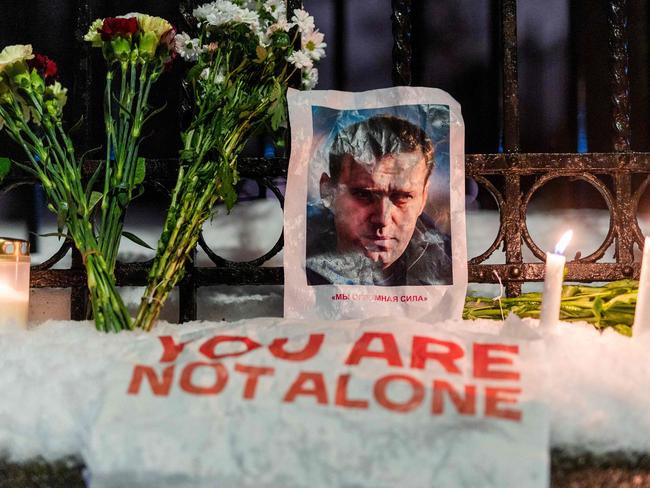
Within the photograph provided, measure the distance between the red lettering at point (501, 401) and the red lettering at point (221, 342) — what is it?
0.74 ft

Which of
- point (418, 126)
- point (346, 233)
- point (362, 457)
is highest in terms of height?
point (418, 126)

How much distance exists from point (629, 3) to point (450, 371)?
2.73 feet

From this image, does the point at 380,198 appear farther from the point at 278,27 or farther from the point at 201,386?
the point at 201,386

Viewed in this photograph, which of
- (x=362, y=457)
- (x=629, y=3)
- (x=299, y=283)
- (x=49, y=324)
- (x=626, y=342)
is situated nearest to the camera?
(x=362, y=457)

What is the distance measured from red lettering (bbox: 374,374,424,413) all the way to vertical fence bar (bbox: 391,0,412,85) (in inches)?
23.2

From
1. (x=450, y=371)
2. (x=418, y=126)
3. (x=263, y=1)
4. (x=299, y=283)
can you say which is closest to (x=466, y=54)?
(x=418, y=126)

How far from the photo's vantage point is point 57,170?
29.7 inches

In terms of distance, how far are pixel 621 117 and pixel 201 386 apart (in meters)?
0.80

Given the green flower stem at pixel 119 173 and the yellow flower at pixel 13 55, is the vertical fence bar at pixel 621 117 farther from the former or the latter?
the yellow flower at pixel 13 55

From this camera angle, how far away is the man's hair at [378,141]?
85cm

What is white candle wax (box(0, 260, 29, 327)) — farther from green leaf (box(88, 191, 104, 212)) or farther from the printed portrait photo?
the printed portrait photo

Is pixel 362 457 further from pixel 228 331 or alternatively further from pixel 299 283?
pixel 299 283

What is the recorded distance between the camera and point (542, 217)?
99cm

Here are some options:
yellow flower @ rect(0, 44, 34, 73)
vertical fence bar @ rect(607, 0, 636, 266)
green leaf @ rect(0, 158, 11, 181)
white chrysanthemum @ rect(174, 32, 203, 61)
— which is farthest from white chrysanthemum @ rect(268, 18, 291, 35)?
vertical fence bar @ rect(607, 0, 636, 266)
